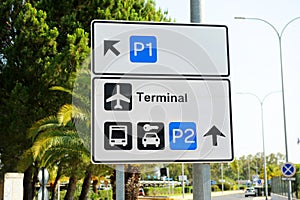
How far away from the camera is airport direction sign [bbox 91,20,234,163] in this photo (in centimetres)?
329

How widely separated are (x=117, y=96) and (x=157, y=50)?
1.33ft

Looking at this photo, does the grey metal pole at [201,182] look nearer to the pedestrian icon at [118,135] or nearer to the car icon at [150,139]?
the car icon at [150,139]

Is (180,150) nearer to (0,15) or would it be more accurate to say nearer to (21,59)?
(21,59)

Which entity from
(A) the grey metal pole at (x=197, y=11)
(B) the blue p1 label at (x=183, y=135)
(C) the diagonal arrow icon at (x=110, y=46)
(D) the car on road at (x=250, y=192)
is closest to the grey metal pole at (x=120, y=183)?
(B) the blue p1 label at (x=183, y=135)

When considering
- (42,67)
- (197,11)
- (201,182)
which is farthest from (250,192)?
(201,182)

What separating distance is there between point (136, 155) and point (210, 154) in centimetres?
50

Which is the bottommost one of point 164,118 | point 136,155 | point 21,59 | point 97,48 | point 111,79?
point 136,155

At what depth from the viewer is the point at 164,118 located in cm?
333

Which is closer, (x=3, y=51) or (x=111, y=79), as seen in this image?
(x=111, y=79)

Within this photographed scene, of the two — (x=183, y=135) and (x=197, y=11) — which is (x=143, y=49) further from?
(x=197, y=11)

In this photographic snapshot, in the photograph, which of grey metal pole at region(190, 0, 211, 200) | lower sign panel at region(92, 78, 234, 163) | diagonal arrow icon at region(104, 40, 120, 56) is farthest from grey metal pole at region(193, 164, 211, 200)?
diagonal arrow icon at region(104, 40, 120, 56)

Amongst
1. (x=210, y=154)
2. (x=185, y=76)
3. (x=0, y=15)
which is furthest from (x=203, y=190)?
(x=0, y=15)

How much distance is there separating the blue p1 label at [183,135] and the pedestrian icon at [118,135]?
0.27 meters

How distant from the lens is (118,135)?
3299mm
